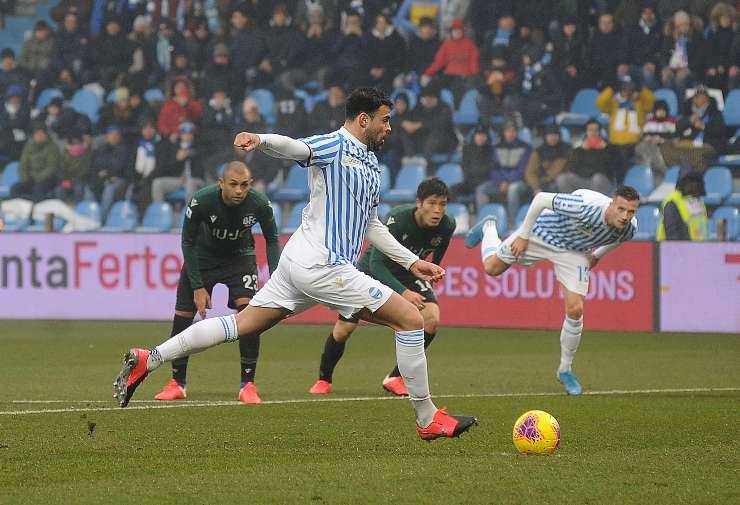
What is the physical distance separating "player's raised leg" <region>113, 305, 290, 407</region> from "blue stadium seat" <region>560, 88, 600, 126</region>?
14.3 metres

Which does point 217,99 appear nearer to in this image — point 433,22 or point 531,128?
point 433,22

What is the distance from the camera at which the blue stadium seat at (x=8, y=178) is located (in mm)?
23625

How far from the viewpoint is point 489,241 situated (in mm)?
13648

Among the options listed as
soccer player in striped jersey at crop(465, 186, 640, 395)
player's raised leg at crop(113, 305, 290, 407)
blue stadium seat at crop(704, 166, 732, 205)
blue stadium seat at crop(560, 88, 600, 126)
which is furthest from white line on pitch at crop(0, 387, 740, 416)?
blue stadium seat at crop(560, 88, 600, 126)

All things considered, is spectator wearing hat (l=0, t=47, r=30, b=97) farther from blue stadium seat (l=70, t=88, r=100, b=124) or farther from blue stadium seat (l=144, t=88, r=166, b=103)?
blue stadium seat (l=144, t=88, r=166, b=103)

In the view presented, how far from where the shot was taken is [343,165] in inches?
316

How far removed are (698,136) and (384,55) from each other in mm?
5501

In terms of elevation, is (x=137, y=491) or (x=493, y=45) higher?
(x=493, y=45)

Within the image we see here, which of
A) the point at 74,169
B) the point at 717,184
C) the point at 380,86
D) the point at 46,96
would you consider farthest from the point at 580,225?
the point at 46,96

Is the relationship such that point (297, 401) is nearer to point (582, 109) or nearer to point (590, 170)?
point (590, 170)

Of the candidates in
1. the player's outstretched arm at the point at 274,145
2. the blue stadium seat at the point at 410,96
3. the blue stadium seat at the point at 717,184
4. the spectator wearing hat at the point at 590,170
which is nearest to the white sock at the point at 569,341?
the player's outstretched arm at the point at 274,145

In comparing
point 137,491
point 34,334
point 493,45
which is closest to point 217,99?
point 493,45

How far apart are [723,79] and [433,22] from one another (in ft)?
16.5

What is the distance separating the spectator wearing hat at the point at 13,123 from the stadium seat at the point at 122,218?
8.84 feet
